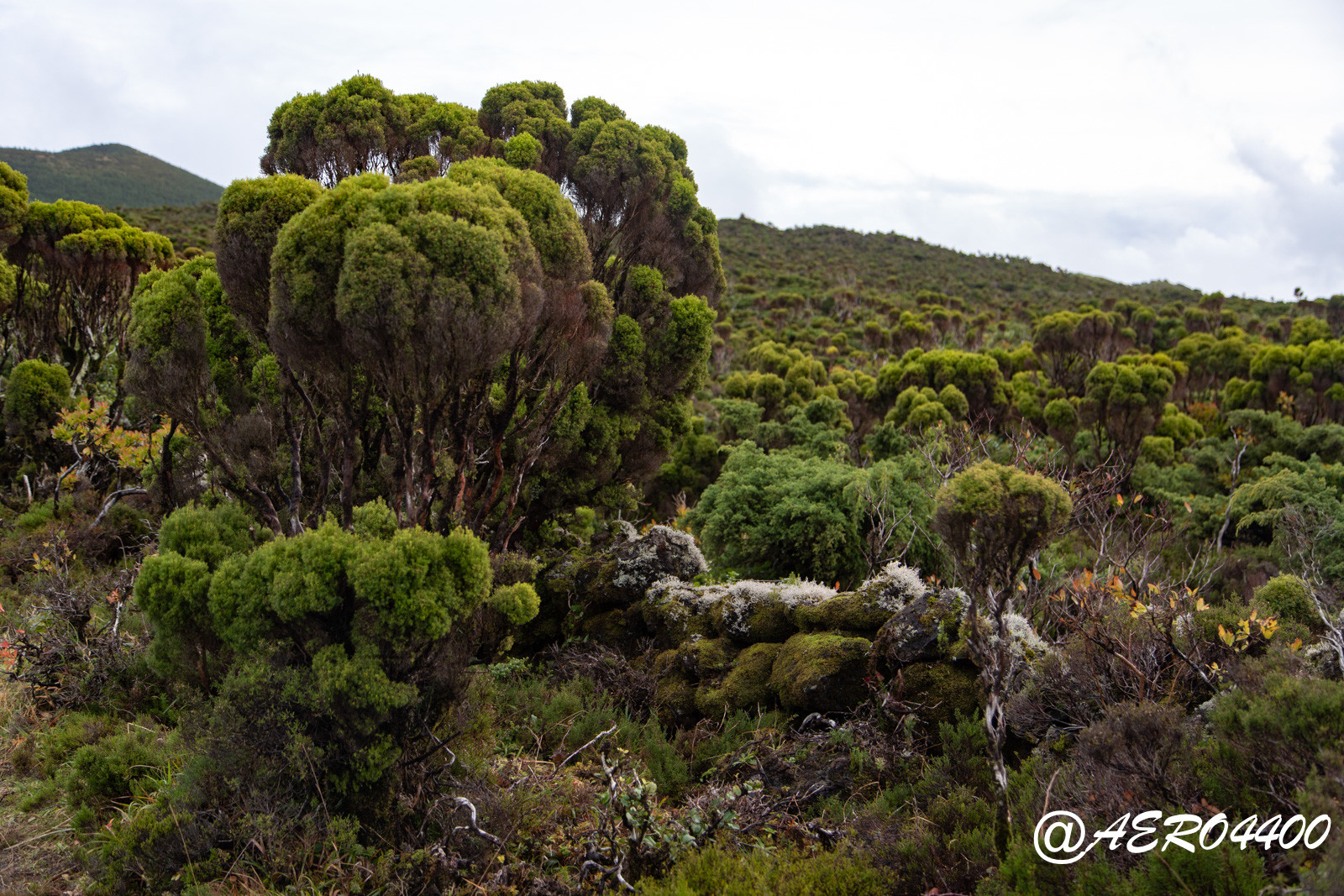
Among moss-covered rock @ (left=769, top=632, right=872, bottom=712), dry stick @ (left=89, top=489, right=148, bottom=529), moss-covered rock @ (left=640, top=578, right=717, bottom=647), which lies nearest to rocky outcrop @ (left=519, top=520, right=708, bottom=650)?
moss-covered rock @ (left=640, top=578, right=717, bottom=647)

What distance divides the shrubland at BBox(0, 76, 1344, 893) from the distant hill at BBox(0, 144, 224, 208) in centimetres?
6263

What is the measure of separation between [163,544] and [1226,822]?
691 cm

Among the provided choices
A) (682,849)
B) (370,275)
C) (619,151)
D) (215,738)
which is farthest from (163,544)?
(619,151)

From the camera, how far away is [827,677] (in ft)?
19.8

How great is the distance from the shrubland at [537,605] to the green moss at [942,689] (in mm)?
35

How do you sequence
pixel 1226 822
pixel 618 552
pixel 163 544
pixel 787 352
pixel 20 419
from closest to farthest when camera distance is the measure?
pixel 1226 822 < pixel 163 544 < pixel 618 552 < pixel 20 419 < pixel 787 352

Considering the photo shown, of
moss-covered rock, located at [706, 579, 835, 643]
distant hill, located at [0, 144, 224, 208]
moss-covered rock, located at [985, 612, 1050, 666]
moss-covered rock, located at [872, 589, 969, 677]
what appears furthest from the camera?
distant hill, located at [0, 144, 224, 208]

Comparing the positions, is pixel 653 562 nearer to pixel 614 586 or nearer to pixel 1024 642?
pixel 614 586

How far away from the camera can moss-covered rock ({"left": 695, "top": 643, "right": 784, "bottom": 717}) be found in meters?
6.52

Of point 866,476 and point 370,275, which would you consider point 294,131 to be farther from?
point 866,476

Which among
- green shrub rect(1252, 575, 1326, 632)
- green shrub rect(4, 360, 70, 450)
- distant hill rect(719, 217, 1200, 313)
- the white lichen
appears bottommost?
the white lichen

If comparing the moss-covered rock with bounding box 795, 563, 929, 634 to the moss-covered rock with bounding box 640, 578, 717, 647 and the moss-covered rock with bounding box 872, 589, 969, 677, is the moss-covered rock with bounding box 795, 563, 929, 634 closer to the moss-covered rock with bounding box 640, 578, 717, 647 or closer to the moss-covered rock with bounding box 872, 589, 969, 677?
the moss-covered rock with bounding box 872, 589, 969, 677

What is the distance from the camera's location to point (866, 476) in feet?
31.3

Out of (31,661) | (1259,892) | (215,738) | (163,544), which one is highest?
(163,544)
